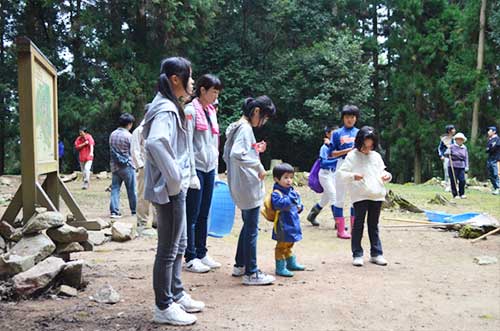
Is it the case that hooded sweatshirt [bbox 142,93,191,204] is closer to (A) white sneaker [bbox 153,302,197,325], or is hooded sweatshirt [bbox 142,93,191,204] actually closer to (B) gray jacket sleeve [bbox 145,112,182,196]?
(B) gray jacket sleeve [bbox 145,112,182,196]

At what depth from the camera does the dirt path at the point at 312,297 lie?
10.6 feet

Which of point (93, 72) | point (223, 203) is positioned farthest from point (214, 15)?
point (223, 203)

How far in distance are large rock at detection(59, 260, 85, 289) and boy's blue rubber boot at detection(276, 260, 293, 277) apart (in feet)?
5.55

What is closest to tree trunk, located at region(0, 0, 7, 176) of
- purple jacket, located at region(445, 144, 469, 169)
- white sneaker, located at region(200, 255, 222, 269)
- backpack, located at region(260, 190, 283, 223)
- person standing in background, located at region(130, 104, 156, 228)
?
person standing in background, located at region(130, 104, 156, 228)

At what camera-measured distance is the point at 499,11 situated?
17.8 meters

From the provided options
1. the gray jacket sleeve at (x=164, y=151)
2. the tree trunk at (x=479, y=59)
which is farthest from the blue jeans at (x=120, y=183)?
the tree trunk at (x=479, y=59)

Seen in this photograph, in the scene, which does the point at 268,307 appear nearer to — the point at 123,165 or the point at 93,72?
the point at 123,165

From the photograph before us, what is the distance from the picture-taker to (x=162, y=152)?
292 cm

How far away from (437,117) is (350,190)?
1954 cm

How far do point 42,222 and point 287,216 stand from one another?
6.64 feet

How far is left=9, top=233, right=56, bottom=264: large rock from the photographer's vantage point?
3889mm

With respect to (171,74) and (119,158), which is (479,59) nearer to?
(119,158)

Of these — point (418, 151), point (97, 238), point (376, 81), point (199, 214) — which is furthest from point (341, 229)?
point (376, 81)

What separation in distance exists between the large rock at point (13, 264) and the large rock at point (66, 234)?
15.4 inches
